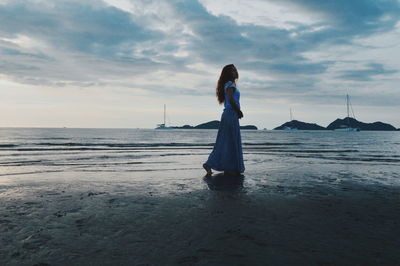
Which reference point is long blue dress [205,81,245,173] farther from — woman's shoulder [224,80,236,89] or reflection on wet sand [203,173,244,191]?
reflection on wet sand [203,173,244,191]

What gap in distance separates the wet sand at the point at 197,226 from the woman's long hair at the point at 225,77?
3128 millimetres

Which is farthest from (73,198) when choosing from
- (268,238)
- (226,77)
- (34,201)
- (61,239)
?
(226,77)

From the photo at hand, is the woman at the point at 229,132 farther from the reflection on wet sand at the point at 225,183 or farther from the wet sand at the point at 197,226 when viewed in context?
the wet sand at the point at 197,226

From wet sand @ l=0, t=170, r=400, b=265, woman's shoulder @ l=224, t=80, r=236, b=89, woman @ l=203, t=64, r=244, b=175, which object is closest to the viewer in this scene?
wet sand @ l=0, t=170, r=400, b=265

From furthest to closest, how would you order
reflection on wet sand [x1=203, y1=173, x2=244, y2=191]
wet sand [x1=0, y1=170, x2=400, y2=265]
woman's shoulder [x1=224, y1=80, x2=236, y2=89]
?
woman's shoulder [x1=224, y1=80, x2=236, y2=89] < reflection on wet sand [x1=203, y1=173, x2=244, y2=191] < wet sand [x1=0, y1=170, x2=400, y2=265]

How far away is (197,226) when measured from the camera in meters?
3.33

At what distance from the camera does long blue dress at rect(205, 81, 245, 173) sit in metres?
7.75

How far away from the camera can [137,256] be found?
2488mm

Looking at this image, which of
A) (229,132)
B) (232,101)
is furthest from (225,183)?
(232,101)

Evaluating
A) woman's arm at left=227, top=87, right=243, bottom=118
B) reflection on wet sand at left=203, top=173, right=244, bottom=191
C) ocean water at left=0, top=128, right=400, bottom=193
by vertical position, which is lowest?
ocean water at left=0, top=128, right=400, bottom=193

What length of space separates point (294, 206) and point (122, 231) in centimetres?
255

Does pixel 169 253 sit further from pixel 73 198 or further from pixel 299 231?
pixel 73 198

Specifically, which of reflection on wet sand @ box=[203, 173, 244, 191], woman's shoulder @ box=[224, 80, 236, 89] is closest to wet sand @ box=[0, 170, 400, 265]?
reflection on wet sand @ box=[203, 173, 244, 191]

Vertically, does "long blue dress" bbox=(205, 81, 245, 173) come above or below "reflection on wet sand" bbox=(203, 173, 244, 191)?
above
